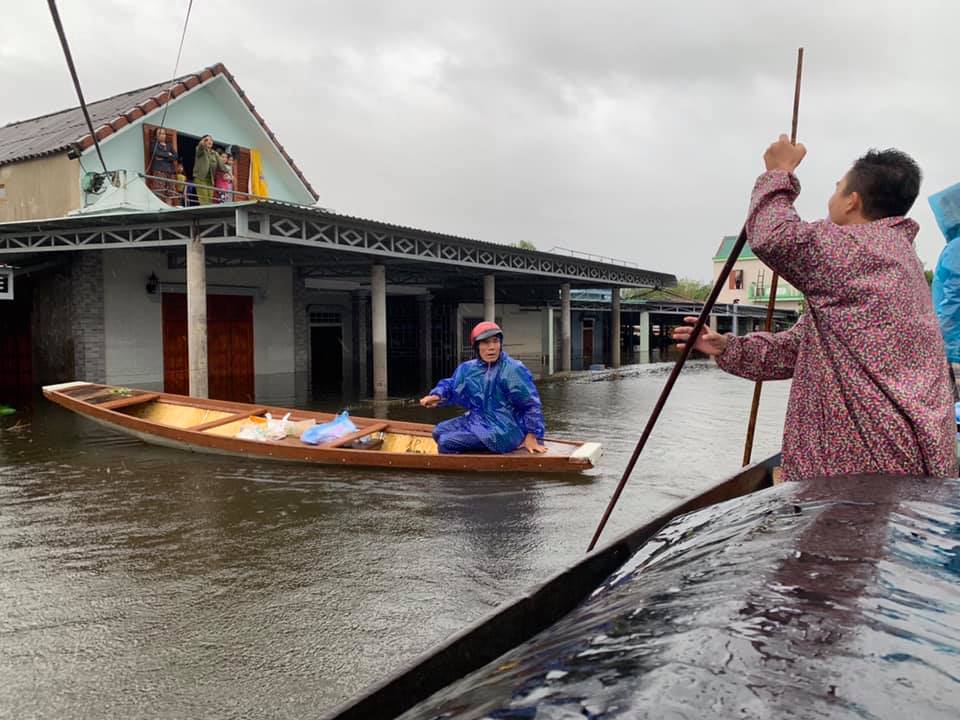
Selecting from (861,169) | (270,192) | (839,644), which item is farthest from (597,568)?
(270,192)

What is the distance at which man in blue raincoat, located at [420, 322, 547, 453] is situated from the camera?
301 inches

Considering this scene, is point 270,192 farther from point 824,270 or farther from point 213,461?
point 824,270

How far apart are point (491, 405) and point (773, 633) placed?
6.73 meters

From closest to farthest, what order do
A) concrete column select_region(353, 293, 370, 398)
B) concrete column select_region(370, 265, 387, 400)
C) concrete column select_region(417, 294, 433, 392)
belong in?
concrete column select_region(370, 265, 387, 400), concrete column select_region(353, 293, 370, 398), concrete column select_region(417, 294, 433, 392)

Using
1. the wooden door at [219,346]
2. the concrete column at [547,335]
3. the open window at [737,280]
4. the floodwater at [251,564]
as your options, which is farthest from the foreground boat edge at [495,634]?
the open window at [737,280]

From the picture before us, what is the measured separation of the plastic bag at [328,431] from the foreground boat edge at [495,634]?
6.88m

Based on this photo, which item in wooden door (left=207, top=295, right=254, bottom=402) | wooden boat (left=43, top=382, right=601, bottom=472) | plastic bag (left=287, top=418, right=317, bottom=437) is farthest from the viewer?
wooden door (left=207, top=295, right=254, bottom=402)

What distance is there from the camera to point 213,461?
9.08 metres

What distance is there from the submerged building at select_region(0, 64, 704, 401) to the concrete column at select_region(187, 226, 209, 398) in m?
0.04

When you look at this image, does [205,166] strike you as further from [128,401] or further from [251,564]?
[251,564]

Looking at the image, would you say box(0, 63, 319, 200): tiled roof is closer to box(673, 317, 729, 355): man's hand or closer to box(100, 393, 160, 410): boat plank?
box(100, 393, 160, 410): boat plank

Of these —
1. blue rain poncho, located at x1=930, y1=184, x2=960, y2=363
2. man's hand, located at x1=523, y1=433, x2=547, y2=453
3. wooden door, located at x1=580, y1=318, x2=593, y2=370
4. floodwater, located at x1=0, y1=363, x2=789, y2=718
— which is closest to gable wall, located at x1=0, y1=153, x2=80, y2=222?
floodwater, located at x1=0, y1=363, x2=789, y2=718

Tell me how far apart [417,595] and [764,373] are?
283 cm

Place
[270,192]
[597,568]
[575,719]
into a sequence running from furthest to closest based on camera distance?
[270,192], [597,568], [575,719]
